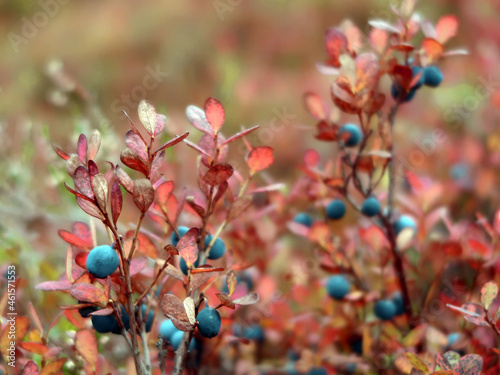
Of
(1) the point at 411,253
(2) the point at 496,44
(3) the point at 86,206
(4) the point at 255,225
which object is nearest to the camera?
(3) the point at 86,206

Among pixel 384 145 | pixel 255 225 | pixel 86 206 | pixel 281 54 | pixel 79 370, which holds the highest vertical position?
pixel 86 206

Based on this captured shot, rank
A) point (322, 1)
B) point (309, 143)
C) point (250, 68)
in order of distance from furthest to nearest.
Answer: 1. point (322, 1)
2. point (250, 68)
3. point (309, 143)

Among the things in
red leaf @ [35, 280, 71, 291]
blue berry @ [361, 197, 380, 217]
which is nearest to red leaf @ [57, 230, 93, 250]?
red leaf @ [35, 280, 71, 291]

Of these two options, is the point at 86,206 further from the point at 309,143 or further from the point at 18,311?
the point at 309,143

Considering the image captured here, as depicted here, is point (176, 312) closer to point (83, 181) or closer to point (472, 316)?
point (83, 181)

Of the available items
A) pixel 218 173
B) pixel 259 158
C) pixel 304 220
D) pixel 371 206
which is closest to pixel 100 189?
pixel 218 173

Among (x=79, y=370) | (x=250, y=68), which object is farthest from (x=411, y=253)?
(x=250, y=68)
